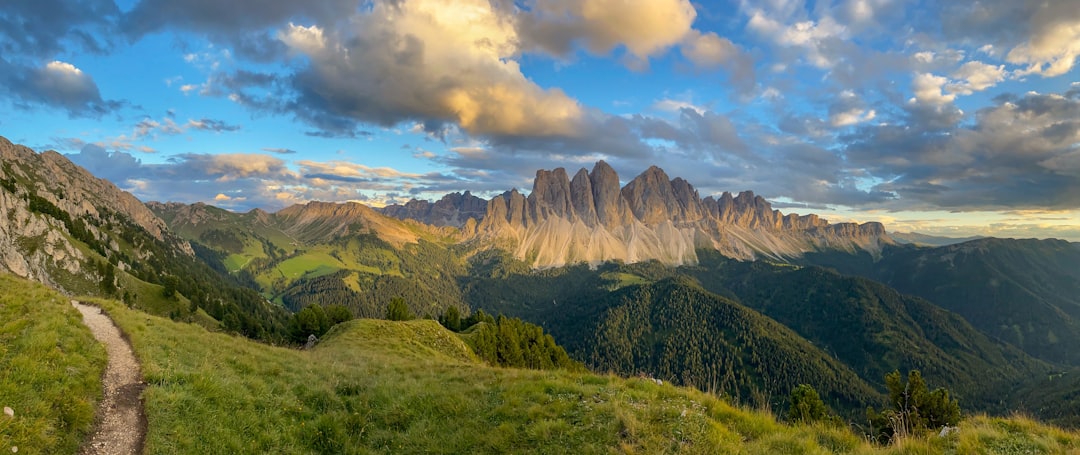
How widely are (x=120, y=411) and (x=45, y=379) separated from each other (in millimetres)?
2021

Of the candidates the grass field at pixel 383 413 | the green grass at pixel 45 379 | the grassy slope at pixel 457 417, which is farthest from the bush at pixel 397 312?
the green grass at pixel 45 379

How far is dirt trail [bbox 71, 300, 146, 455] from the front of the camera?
990 cm

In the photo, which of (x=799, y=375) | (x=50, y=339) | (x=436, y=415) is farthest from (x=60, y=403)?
(x=799, y=375)

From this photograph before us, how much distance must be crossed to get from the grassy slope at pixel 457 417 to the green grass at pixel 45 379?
54.5 inches

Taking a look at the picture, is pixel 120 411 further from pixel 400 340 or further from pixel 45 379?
pixel 400 340

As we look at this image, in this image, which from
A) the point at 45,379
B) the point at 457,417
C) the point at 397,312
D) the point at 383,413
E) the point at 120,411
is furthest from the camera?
the point at 397,312

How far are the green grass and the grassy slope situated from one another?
1383 mm

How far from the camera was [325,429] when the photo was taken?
13.3 metres

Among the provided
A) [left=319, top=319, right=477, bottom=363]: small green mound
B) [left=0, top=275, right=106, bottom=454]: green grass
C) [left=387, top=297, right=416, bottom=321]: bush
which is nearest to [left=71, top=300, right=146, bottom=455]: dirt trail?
[left=0, top=275, right=106, bottom=454]: green grass

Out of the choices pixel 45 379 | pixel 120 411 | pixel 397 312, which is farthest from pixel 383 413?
pixel 397 312

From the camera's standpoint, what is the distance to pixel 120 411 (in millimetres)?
11336

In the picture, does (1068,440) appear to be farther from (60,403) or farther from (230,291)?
(230,291)

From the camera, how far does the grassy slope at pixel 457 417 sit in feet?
33.3

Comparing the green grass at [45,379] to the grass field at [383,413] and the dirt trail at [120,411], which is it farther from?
the dirt trail at [120,411]
